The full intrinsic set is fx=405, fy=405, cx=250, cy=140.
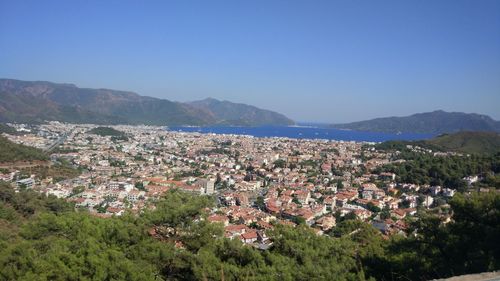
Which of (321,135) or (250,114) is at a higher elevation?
(250,114)

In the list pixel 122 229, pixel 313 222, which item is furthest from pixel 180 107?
pixel 122 229

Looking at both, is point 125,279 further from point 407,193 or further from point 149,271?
point 407,193

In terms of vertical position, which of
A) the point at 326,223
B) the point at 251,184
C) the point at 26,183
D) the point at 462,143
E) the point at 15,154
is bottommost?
the point at 251,184

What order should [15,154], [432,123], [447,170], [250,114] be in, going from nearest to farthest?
[447,170], [15,154], [432,123], [250,114]

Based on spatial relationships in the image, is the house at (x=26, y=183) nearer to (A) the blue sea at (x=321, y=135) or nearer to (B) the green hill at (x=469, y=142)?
(B) the green hill at (x=469, y=142)

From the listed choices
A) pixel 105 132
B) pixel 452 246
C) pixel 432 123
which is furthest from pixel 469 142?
pixel 432 123

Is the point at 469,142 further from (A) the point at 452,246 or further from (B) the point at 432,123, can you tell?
(B) the point at 432,123

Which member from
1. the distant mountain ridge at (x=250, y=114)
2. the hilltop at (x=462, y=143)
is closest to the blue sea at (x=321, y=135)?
the hilltop at (x=462, y=143)
